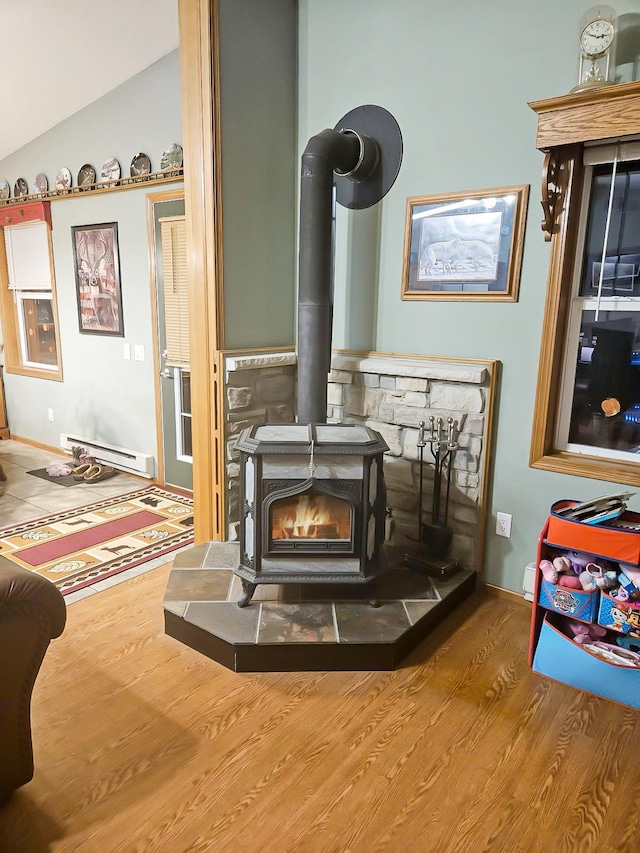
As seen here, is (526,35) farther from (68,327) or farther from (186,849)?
(68,327)

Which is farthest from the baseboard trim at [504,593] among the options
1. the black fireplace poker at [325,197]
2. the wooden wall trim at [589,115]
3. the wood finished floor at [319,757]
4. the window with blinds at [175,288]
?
the window with blinds at [175,288]

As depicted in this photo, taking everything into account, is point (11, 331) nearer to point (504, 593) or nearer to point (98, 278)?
point (98, 278)

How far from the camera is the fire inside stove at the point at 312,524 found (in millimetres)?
2352

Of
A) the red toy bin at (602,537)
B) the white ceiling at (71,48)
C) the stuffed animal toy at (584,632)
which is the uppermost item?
the white ceiling at (71,48)

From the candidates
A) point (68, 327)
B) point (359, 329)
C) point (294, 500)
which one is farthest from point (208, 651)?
point (68, 327)

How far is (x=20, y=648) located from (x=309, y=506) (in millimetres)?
1126

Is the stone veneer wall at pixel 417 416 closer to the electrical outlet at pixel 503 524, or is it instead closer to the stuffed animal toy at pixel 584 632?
the electrical outlet at pixel 503 524

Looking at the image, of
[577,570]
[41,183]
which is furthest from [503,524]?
[41,183]

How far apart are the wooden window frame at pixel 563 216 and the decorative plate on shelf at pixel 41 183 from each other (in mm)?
4105

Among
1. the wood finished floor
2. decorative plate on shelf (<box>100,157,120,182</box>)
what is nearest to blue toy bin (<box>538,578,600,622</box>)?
the wood finished floor

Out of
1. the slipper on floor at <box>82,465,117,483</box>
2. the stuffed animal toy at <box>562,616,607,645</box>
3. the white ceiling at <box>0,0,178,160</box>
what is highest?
the white ceiling at <box>0,0,178,160</box>

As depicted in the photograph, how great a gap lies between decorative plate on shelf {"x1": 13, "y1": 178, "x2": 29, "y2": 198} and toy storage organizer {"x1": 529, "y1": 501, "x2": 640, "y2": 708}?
4920 millimetres

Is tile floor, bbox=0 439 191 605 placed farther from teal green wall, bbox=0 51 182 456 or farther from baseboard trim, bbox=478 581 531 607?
baseboard trim, bbox=478 581 531 607

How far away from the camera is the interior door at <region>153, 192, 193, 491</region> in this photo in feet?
12.9
